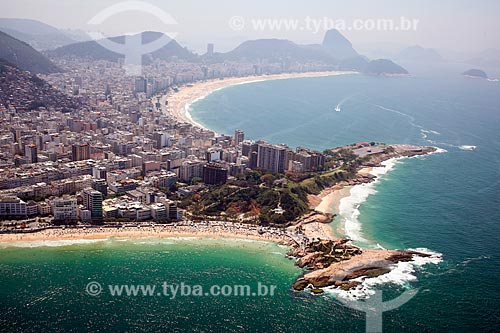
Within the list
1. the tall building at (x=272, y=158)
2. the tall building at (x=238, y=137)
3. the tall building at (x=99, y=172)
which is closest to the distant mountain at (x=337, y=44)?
the tall building at (x=238, y=137)

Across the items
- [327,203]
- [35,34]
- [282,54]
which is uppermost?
[35,34]

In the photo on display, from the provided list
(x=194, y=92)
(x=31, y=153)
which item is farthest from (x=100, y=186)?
(x=194, y=92)

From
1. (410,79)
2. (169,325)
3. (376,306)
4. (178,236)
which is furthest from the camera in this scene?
(410,79)

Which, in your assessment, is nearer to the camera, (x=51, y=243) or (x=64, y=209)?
(x=51, y=243)

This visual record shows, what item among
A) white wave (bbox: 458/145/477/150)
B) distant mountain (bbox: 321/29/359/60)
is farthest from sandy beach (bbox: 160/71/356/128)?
distant mountain (bbox: 321/29/359/60)

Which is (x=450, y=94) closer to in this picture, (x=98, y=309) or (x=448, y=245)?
(x=448, y=245)

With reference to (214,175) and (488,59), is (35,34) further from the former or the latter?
(488,59)

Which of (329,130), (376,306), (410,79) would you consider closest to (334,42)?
(410,79)
